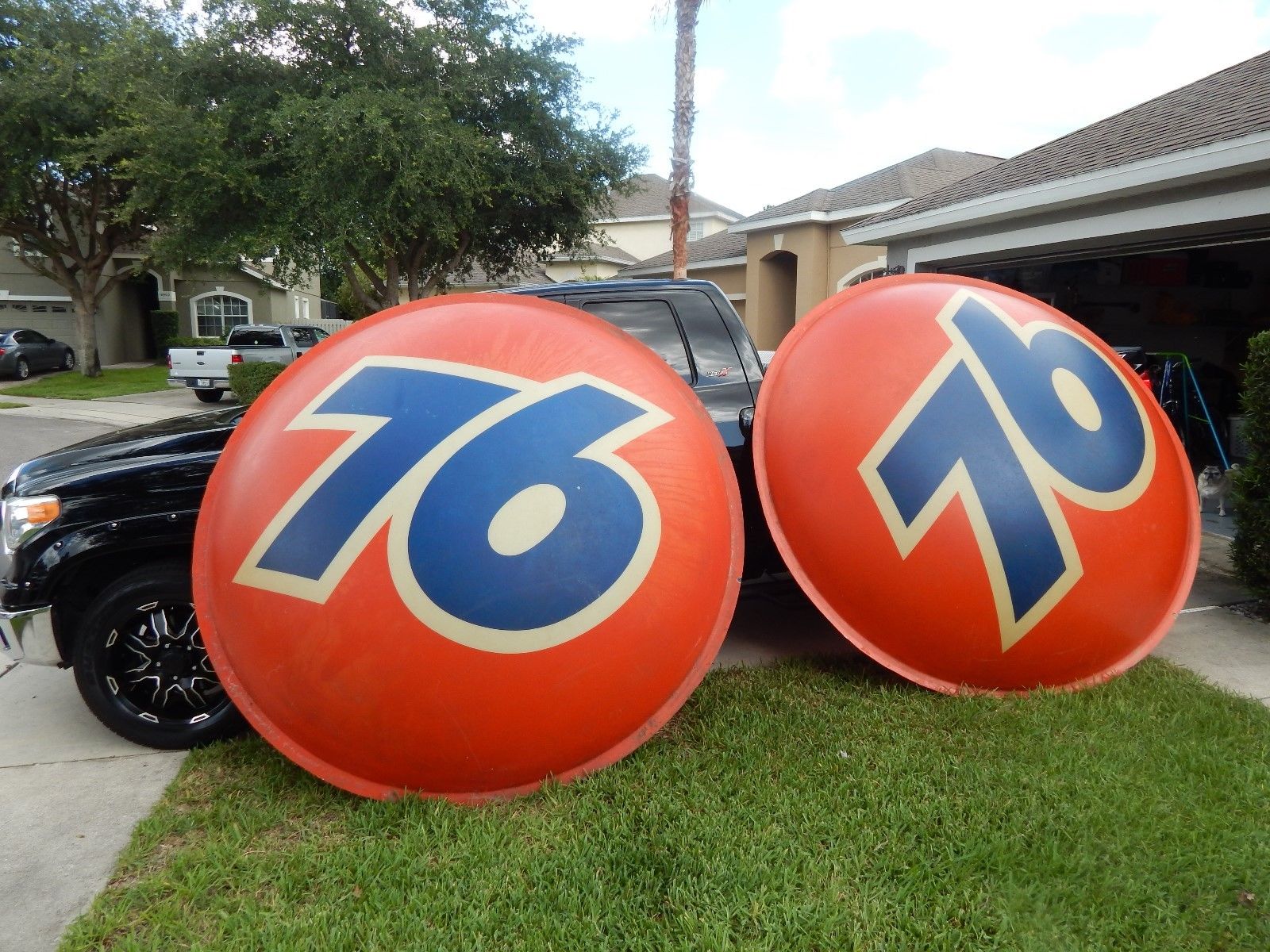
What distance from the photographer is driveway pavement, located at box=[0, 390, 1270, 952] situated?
2.73 metres

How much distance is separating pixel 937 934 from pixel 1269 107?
26.5ft

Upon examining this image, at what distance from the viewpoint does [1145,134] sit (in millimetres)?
8688

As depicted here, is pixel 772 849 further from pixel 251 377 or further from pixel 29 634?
pixel 251 377

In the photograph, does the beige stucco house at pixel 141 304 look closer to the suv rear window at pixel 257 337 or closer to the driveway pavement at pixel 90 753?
the suv rear window at pixel 257 337

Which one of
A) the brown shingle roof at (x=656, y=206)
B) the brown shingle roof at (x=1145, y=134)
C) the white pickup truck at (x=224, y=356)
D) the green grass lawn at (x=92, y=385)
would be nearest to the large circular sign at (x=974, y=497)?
the brown shingle roof at (x=1145, y=134)

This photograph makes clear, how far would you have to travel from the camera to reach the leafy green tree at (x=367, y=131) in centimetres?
1543

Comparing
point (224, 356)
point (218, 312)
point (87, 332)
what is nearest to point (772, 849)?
point (224, 356)

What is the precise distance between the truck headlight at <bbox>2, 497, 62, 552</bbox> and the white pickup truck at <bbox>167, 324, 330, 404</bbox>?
14.2 m

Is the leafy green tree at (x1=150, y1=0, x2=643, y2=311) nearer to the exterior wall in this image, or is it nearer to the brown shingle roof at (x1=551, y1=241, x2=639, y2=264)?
the exterior wall

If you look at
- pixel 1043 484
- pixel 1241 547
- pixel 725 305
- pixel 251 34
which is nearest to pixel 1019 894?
pixel 1043 484

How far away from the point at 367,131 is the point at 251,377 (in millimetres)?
5196

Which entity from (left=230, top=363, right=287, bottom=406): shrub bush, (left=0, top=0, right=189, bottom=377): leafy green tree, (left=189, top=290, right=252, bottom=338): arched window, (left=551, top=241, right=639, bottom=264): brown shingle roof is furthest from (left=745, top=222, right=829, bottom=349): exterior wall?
(left=189, top=290, right=252, bottom=338): arched window

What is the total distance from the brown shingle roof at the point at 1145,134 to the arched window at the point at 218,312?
92.8 ft

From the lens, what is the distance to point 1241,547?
5004mm
